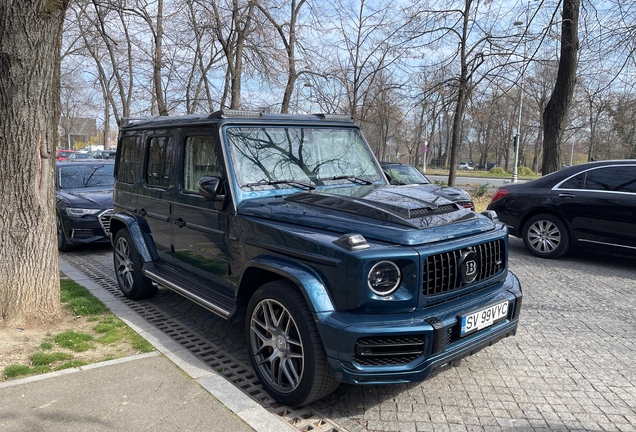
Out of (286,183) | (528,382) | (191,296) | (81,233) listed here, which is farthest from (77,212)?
(528,382)

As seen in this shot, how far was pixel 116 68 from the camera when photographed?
20.4 meters

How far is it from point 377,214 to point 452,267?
61 centimetres

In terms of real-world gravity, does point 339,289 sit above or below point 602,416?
above

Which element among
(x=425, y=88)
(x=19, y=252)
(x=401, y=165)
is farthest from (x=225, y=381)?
(x=425, y=88)

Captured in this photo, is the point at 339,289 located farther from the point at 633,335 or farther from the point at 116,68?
the point at 116,68

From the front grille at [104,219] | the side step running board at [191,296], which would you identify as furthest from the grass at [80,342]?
the front grille at [104,219]

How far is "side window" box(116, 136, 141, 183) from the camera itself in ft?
18.9

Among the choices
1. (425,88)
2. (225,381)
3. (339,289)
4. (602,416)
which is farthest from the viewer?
(425,88)

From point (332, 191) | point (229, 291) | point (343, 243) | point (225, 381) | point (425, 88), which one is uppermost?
point (425, 88)

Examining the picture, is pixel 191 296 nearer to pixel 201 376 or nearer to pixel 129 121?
pixel 201 376

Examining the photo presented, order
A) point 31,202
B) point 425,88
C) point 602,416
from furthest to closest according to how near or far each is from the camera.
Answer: point 425,88, point 31,202, point 602,416

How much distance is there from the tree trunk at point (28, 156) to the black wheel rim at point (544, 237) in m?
7.01

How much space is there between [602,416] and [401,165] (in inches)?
356

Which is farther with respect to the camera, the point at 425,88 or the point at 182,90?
the point at 182,90
